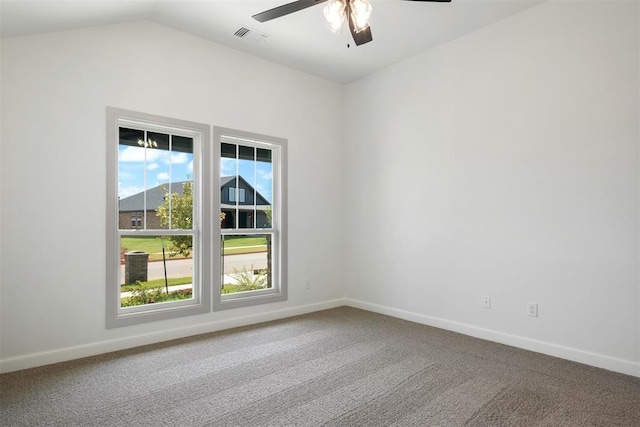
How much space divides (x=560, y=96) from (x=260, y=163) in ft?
10.3

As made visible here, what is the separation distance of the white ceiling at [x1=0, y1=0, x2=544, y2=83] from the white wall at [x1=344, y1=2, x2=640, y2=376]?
0.97ft

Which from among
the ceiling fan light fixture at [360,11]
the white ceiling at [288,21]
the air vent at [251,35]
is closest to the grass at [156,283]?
the white ceiling at [288,21]

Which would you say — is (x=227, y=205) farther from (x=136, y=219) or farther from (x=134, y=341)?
(x=134, y=341)

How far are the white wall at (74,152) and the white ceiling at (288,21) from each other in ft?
0.67

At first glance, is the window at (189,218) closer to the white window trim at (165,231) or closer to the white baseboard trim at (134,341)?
the white window trim at (165,231)

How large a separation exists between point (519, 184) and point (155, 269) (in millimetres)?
3628

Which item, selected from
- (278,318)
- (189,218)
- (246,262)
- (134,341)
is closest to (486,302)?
(278,318)

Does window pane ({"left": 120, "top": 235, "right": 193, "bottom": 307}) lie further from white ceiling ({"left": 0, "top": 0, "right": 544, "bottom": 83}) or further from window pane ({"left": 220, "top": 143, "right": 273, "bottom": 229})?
white ceiling ({"left": 0, "top": 0, "right": 544, "bottom": 83})

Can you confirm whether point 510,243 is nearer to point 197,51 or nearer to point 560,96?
point 560,96

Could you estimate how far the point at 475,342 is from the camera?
3.69m

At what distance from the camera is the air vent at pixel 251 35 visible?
3845 millimetres

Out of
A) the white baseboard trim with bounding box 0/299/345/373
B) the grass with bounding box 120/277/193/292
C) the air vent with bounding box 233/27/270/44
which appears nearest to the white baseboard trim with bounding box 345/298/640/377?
the white baseboard trim with bounding box 0/299/345/373

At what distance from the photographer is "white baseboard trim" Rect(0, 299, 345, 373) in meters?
3.04

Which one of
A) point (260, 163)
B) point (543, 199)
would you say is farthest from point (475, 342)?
point (260, 163)
